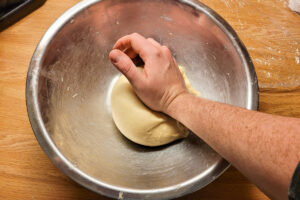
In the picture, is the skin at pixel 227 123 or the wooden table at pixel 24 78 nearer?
the skin at pixel 227 123

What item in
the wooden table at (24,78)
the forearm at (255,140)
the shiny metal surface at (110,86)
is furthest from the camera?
the wooden table at (24,78)

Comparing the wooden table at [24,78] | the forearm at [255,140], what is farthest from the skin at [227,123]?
the wooden table at [24,78]

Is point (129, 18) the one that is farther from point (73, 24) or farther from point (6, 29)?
point (6, 29)

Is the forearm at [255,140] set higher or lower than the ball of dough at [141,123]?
higher

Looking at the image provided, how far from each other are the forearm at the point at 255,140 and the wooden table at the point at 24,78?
0.25m

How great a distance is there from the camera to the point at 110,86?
82 centimetres

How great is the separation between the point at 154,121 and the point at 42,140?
0.28 metres

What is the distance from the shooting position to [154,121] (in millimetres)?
675

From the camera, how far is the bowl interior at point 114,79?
1.94 feet

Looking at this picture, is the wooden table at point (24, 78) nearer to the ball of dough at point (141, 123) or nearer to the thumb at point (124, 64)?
the ball of dough at point (141, 123)

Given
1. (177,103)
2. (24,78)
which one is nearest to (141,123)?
(177,103)

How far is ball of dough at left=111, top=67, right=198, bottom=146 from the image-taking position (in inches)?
26.5

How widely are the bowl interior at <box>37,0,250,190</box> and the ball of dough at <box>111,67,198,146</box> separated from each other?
43 mm

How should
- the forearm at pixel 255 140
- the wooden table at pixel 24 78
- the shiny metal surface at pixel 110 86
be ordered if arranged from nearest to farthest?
the forearm at pixel 255 140
the shiny metal surface at pixel 110 86
the wooden table at pixel 24 78
